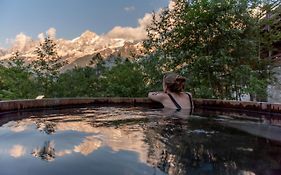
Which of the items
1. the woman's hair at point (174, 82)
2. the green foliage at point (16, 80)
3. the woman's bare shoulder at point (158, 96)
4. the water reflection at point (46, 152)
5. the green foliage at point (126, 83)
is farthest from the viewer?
the green foliage at point (16, 80)

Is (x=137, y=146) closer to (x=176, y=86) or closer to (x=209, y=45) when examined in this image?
(x=176, y=86)

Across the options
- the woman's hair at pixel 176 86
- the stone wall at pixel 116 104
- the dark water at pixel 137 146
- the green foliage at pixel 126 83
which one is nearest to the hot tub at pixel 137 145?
the dark water at pixel 137 146

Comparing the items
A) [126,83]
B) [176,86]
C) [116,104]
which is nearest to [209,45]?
[126,83]

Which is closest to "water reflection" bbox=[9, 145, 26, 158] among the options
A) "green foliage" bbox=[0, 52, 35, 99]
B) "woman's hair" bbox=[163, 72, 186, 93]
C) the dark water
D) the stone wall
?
the dark water

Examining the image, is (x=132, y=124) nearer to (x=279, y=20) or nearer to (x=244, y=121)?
(x=244, y=121)

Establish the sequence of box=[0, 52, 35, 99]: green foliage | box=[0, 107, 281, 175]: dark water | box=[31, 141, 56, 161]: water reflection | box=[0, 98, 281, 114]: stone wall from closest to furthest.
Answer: box=[0, 107, 281, 175]: dark water < box=[31, 141, 56, 161]: water reflection < box=[0, 98, 281, 114]: stone wall < box=[0, 52, 35, 99]: green foliage

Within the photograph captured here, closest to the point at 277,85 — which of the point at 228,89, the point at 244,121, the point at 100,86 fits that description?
the point at 228,89

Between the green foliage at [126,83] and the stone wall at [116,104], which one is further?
the green foliage at [126,83]

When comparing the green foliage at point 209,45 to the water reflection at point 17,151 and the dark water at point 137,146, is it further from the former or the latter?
the water reflection at point 17,151

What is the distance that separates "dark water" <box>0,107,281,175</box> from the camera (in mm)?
1730

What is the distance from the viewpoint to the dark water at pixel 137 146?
1730 mm

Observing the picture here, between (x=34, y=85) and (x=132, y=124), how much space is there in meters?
4.66

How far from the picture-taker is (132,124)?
3.34m

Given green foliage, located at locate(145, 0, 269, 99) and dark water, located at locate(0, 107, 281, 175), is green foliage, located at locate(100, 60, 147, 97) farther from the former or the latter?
dark water, located at locate(0, 107, 281, 175)
